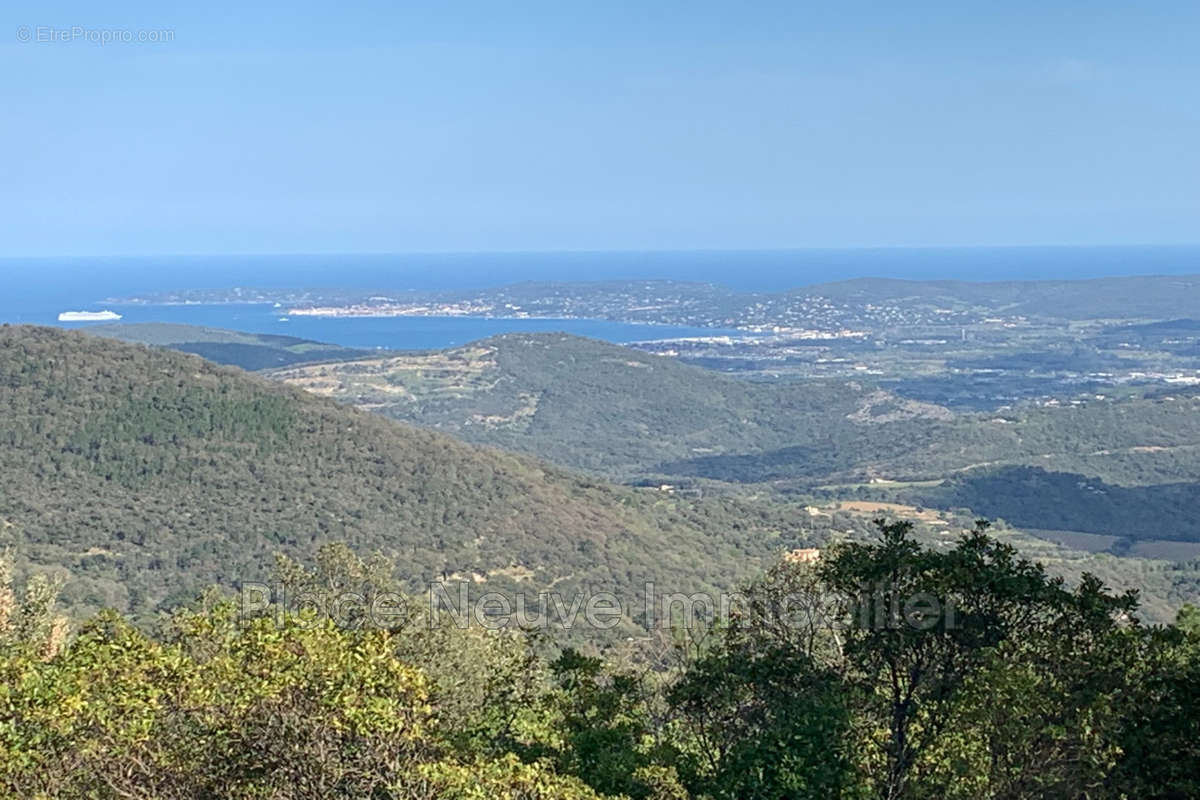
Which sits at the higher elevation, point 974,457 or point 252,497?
point 252,497

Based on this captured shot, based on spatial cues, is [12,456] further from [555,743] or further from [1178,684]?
[1178,684]

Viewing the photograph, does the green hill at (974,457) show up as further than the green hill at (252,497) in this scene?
Yes

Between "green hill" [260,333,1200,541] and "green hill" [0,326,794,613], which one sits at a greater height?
"green hill" [0,326,794,613]

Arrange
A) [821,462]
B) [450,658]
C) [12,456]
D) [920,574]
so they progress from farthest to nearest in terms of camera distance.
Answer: [821,462], [12,456], [450,658], [920,574]

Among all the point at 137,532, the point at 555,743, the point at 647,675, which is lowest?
the point at 137,532

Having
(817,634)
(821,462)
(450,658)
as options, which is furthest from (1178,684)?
(821,462)

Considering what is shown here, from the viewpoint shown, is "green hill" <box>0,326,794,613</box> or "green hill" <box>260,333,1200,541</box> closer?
"green hill" <box>0,326,794,613</box>

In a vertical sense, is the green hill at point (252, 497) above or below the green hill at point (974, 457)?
above

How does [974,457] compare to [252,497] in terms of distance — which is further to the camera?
[974,457]
